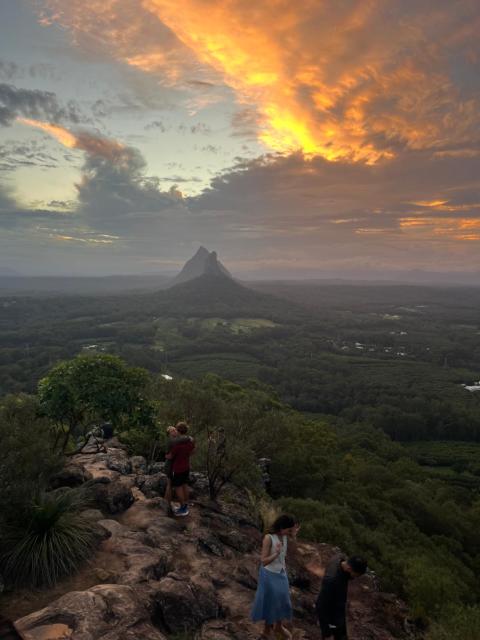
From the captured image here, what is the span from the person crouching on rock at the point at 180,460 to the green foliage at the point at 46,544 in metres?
3.19

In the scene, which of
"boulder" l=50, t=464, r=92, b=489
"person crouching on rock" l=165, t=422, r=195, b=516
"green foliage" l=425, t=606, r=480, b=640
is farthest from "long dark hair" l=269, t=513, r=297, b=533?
"boulder" l=50, t=464, r=92, b=489

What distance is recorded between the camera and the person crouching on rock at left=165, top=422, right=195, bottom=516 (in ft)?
42.8

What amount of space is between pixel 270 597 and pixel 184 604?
2.25 metres

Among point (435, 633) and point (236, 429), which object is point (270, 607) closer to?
point (435, 633)

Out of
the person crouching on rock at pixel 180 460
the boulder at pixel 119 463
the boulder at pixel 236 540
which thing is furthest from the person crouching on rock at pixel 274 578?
the boulder at pixel 119 463

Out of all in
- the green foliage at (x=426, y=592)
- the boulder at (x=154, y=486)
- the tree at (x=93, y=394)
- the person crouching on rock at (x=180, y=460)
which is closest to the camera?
the person crouching on rock at (x=180, y=460)

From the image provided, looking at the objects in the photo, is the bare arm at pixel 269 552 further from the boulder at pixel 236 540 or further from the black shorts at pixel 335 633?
the boulder at pixel 236 540

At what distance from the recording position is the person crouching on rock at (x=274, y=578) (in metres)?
8.43

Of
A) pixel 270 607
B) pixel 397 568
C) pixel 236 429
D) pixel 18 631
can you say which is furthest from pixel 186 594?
pixel 397 568

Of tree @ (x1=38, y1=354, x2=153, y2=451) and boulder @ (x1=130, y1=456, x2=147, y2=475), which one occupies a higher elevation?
tree @ (x1=38, y1=354, x2=153, y2=451)

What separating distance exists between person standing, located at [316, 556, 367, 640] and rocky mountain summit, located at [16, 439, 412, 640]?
6.03 feet

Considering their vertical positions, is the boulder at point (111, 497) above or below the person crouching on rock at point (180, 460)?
below

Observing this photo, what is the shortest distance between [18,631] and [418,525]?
43566 millimetres

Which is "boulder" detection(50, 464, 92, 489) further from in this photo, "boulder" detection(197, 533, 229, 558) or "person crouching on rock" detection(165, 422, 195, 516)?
"boulder" detection(197, 533, 229, 558)
